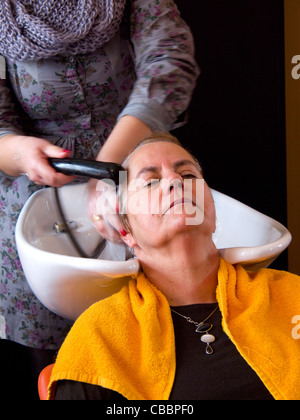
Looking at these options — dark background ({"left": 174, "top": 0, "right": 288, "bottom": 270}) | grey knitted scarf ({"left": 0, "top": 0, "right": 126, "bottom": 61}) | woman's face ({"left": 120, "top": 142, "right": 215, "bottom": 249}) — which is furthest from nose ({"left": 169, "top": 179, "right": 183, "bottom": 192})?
dark background ({"left": 174, "top": 0, "right": 288, "bottom": 270})

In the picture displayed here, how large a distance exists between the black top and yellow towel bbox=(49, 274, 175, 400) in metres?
0.02

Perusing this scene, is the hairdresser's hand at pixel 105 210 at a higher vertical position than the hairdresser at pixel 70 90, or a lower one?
lower

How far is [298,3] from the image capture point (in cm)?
153

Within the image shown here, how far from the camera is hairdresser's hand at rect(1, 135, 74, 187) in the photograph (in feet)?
3.70

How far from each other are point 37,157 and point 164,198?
0.27 metres

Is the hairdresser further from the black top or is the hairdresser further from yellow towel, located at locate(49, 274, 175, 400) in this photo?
the black top

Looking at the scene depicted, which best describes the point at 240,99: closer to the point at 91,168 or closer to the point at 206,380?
the point at 91,168

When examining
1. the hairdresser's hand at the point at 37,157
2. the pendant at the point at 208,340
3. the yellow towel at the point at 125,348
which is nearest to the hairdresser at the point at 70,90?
the hairdresser's hand at the point at 37,157

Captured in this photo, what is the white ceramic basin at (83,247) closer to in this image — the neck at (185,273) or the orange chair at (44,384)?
the neck at (185,273)

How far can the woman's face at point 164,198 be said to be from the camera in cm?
105

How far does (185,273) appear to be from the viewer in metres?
1.10

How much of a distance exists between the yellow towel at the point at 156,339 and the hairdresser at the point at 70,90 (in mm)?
284
